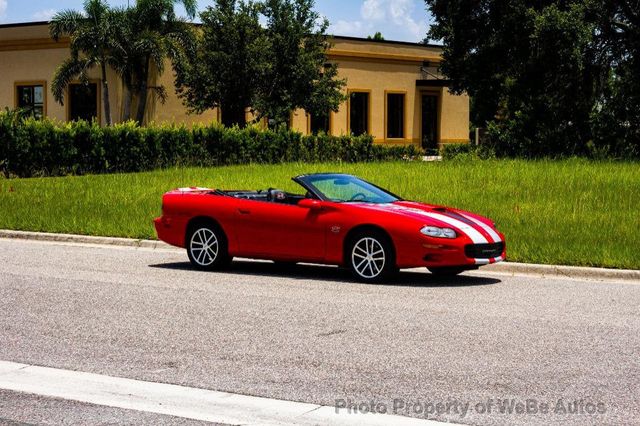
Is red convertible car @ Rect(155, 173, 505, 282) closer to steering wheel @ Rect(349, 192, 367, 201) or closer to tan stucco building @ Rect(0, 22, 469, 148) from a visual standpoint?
steering wheel @ Rect(349, 192, 367, 201)

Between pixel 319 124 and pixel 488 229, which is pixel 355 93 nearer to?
pixel 319 124

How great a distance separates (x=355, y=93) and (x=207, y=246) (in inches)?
1703

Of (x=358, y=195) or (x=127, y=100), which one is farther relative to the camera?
(x=127, y=100)

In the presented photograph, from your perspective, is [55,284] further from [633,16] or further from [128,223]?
[633,16]

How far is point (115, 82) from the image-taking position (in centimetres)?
4791

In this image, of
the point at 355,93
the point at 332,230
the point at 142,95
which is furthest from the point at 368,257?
the point at 355,93

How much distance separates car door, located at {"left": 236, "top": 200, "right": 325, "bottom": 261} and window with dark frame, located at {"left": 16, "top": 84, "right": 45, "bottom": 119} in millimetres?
38275

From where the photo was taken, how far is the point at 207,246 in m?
13.6

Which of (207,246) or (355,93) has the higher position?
(355,93)

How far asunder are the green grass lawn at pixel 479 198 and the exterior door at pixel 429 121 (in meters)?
25.4

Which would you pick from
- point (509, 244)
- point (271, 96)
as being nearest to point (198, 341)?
point (509, 244)

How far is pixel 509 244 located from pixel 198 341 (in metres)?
7.82

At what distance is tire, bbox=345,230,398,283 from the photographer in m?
12.3

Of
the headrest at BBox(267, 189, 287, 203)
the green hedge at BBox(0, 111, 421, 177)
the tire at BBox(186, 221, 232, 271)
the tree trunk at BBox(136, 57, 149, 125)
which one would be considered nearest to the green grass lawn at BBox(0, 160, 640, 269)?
the green hedge at BBox(0, 111, 421, 177)
